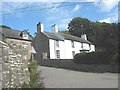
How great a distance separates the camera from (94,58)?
106 ft

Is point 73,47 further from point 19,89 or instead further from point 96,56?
point 19,89

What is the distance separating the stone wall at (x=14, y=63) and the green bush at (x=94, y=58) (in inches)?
742

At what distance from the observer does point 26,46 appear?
13.3 metres

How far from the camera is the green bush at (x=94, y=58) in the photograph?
101ft

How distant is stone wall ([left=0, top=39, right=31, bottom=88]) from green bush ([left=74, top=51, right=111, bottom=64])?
18.8 metres

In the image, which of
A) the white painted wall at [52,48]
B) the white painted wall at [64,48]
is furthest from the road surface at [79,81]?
the white painted wall at [64,48]

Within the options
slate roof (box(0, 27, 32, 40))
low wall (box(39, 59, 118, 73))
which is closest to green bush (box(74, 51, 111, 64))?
low wall (box(39, 59, 118, 73))

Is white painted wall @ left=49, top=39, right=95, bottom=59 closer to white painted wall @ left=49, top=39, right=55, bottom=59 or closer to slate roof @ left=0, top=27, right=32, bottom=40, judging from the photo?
white painted wall @ left=49, top=39, right=55, bottom=59

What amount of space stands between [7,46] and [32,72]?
10.6ft

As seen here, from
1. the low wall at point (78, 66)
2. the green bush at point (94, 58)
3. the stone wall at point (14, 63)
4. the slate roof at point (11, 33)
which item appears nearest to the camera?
the stone wall at point (14, 63)

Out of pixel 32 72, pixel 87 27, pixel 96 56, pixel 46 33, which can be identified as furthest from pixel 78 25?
pixel 32 72

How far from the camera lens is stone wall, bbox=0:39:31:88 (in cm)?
1112

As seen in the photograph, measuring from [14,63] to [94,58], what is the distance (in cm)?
2124

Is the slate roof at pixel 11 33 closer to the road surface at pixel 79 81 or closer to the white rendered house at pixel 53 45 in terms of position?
the white rendered house at pixel 53 45
